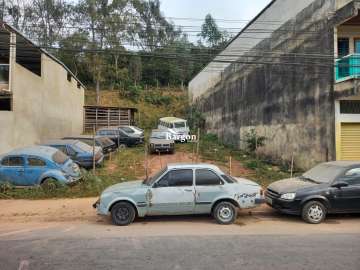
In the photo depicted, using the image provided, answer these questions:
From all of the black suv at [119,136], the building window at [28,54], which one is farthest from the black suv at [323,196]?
the black suv at [119,136]

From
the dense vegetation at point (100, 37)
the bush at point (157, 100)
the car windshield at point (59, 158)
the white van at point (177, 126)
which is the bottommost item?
the car windshield at point (59, 158)

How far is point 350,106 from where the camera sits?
16.9 metres

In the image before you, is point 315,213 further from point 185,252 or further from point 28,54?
point 28,54

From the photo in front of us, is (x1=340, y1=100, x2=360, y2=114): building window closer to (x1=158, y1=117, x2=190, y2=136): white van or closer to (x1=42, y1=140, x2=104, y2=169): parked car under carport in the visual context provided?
(x1=42, y1=140, x2=104, y2=169): parked car under carport

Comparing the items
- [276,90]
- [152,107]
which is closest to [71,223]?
[276,90]

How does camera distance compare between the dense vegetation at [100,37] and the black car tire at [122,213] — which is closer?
the black car tire at [122,213]

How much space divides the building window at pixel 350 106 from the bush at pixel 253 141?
7.48 m

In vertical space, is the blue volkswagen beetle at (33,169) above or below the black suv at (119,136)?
below

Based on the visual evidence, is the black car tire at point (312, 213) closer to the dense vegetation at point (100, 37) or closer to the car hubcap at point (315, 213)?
the car hubcap at point (315, 213)

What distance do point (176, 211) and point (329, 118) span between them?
9.79 m

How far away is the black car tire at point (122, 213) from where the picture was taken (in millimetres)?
9859

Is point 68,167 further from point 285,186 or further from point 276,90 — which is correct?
point 276,90

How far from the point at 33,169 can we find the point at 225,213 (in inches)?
319

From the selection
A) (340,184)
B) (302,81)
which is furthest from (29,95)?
(340,184)
